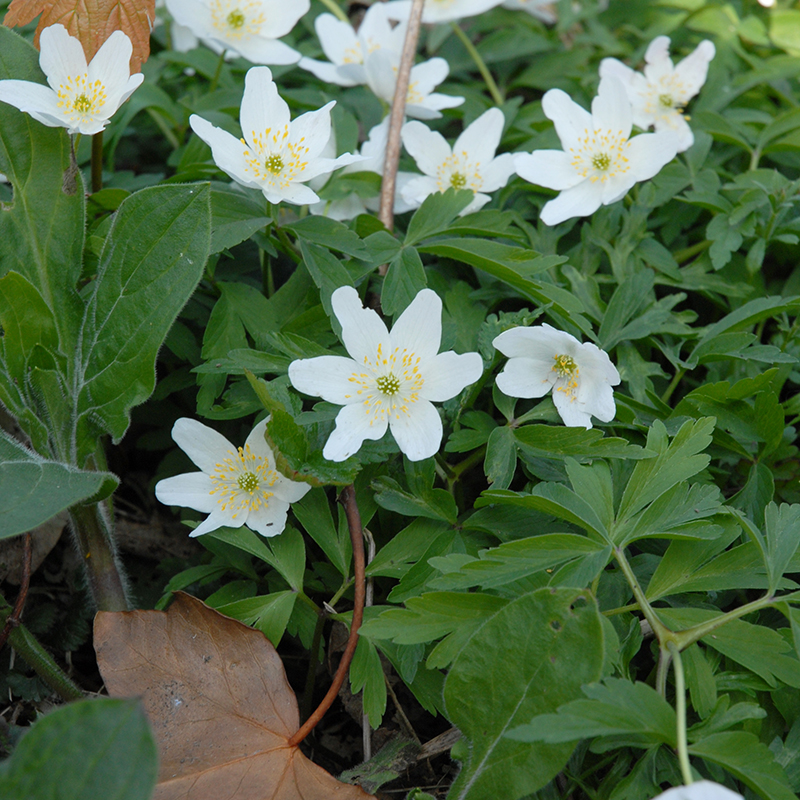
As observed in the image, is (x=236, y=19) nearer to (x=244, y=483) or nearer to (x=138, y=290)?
(x=138, y=290)

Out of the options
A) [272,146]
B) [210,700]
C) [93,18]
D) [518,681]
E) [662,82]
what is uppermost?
[93,18]

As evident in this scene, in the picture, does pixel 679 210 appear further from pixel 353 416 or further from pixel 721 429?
pixel 353 416

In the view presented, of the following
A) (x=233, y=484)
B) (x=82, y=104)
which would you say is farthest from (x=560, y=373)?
(x=82, y=104)

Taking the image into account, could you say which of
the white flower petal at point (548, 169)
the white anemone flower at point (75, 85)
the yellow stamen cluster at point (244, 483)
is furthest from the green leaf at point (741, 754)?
the white anemone flower at point (75, 85)

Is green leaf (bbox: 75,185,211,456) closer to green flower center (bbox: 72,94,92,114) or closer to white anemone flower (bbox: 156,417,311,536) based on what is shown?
white anemone flower (bbox: 156,417,311,536)

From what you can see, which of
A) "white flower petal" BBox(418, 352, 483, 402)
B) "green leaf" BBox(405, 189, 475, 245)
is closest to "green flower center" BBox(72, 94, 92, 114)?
"green leaf" BBox(405, 189, 475, 245)

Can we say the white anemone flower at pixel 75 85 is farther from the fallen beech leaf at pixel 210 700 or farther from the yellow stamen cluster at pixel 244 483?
the fallen beech leaf at pixel 210 700

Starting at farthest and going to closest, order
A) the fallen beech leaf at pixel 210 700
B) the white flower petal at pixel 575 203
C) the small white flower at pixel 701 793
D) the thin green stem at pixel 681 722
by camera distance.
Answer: the white flower petal at pixel 575 203, the fallen beech leaf at pixel 210 700, the thin green stem at pixel 681 722, the small white flower at pixel 701 793
